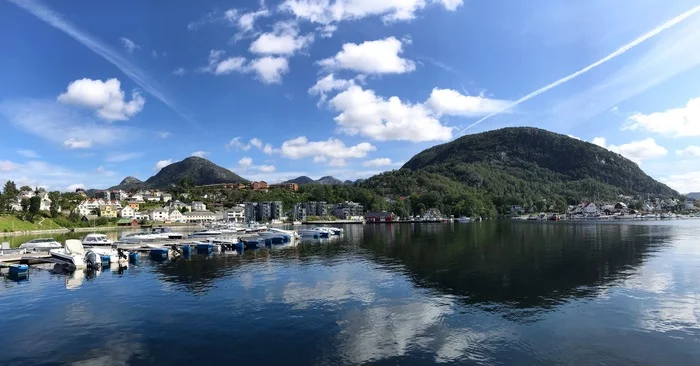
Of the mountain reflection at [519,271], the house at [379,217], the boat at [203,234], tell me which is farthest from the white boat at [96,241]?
the house at [379,217]

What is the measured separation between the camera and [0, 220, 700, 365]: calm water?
18297 mm

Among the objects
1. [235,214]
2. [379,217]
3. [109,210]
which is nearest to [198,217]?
[235,214]

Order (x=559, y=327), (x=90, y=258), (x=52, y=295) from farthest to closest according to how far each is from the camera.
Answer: (x=90, y=258) → (x=52, y=295) → (x=559, y=327)

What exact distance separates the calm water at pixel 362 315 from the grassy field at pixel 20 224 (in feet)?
265

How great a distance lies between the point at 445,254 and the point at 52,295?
41.3 metres

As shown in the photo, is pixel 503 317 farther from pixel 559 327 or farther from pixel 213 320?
pixel 213 320

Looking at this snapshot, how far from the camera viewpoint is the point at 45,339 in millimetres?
20516

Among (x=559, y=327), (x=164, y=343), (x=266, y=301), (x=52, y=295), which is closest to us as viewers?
(x=164, y=343)

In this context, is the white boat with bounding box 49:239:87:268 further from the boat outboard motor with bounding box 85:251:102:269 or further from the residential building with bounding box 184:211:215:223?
the residential building with bounding box 184:211:215:223

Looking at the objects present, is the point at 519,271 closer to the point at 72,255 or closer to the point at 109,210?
the point at 72,255

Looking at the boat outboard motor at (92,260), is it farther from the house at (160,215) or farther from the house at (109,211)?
the house at (160,215)

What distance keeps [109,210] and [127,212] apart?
6379 mm

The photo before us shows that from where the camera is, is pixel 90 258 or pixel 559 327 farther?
pixel 90 258

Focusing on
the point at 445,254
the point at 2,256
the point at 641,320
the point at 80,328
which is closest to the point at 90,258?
the point at 2,256
